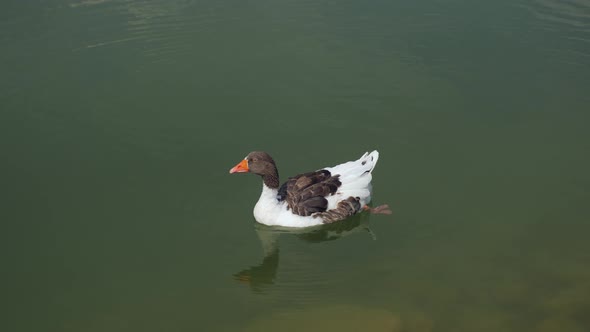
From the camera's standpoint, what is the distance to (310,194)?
38.4 feet

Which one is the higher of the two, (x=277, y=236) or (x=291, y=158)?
(x=291, y=158)

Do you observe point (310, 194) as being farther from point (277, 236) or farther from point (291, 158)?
point (291, 158)

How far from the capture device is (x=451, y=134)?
1387 centimetres

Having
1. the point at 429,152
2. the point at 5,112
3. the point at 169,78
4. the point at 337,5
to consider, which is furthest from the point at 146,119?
the point at 337,5

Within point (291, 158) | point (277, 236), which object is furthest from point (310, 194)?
point (291, 158)

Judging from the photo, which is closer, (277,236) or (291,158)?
(277,236)

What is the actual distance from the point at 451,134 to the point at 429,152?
0.84m

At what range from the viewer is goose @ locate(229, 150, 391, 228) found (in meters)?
11.5

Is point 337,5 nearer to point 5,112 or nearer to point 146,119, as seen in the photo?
point 146,119

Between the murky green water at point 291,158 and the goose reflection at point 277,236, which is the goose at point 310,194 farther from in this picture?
the murky green water at point 291,158

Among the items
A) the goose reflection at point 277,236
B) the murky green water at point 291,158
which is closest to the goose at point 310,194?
the goose reflection at point 277,236

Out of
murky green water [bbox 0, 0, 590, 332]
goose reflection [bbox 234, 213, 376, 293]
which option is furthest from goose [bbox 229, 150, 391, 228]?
murky green water [bbox 0, 0, 590, 332]

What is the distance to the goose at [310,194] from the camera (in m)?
11.5

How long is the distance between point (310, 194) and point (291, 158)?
1.58 meters
